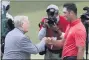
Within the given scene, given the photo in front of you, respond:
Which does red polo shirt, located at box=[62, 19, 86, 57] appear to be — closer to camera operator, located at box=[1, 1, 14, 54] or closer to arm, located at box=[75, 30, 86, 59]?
arm, located at box=[75, 30, 86, 59]

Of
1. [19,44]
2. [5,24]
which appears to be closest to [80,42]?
[19,44]

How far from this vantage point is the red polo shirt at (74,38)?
19.0 ft

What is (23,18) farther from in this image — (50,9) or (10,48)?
(50,9)

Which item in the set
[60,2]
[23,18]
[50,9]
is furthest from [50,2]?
[23,18]

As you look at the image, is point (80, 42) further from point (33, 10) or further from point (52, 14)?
point (33, 10)

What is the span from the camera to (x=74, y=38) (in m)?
5.86

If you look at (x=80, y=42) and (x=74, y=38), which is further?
(x=74, y=38)

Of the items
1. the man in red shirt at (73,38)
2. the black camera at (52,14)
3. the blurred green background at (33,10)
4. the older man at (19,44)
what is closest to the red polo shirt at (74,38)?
the man in red shirt at (73,38)

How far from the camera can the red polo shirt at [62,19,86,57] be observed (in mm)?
5777

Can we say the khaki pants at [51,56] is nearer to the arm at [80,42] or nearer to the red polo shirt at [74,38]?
the red polo shirt at [74,38]

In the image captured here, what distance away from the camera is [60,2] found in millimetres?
9984

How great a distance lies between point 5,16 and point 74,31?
2.02m

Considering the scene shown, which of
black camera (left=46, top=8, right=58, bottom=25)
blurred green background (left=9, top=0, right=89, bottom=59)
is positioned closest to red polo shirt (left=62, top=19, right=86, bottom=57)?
black camera (left=46, top=8, right=58, bottom=25)

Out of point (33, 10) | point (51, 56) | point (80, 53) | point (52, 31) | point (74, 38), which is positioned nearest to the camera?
point (80, 53)
